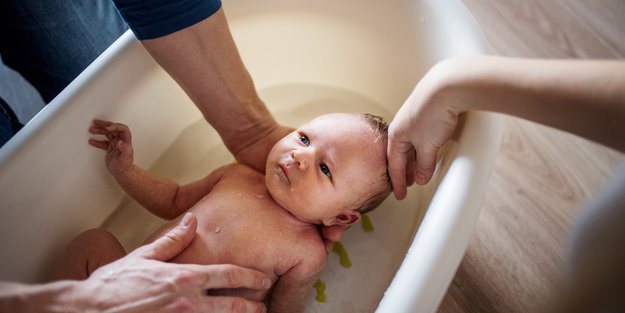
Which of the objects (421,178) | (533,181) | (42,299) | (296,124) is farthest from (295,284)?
(533,181)

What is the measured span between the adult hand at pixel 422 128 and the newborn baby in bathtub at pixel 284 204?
51mm

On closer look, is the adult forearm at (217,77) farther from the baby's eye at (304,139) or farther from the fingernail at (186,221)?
the fingernail at (186,221)

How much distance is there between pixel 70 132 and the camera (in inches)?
35.5

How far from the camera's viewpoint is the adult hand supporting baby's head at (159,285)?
0.66m

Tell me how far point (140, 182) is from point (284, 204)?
310 millimetres

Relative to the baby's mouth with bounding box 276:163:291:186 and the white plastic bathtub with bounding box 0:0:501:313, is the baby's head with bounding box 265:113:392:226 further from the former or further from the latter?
the white plastic bathtub with bounding box 0:0:501:313

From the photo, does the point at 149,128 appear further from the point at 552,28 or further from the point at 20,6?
the point at 552,28

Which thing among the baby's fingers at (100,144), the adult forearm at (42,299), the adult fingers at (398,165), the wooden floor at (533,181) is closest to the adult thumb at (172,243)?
the adult forearm at (42,299)

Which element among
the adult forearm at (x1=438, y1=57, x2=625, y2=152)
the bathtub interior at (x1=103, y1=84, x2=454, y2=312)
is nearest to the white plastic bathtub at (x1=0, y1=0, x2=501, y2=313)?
the bathtub interior at (x1=103, y1=84, x2=454, y2=312)

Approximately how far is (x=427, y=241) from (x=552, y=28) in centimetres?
116

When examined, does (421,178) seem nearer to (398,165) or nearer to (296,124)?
(398,165)

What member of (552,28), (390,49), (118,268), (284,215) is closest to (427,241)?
(284,215)

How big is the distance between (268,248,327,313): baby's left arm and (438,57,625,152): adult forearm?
0.42 m

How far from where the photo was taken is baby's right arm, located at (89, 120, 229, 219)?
93 centimetres
